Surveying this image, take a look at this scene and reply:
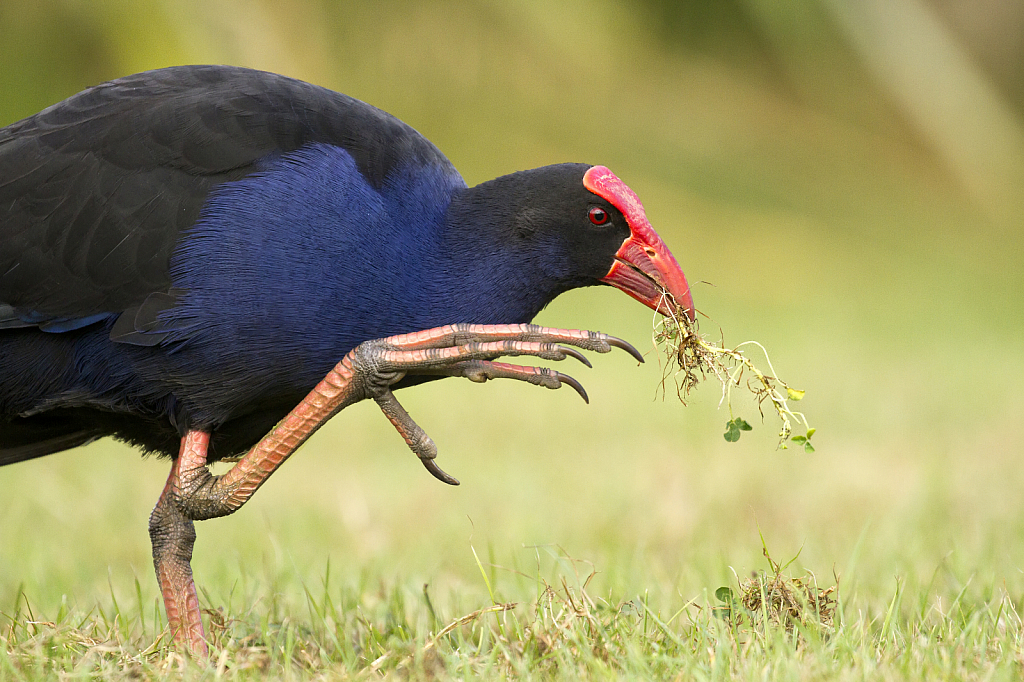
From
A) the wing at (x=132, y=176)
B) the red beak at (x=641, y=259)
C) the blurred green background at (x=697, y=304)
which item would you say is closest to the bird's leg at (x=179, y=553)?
the blurred green background at (x=697, y=304)

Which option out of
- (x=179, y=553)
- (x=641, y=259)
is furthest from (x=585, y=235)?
(x=179, y=553)

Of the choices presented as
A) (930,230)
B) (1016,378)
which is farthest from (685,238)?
(1016,378)

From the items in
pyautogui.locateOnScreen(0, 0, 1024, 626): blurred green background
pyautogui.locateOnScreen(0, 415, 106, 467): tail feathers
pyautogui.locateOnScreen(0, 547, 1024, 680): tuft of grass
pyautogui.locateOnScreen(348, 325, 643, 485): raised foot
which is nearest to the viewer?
pyautogui.locateOnScreen(0, 547, 1024, 680): tuft of grass

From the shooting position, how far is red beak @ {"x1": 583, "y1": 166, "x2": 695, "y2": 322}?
2824mm

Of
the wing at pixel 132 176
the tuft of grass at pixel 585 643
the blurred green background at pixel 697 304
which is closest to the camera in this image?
the tuft of grass at pixel 585 643

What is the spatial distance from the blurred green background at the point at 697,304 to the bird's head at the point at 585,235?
0.74 meters

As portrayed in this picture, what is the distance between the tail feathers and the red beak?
144cm

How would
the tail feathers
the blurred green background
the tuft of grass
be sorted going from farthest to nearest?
the blurred green background
the tail feathers
the tuft of grass

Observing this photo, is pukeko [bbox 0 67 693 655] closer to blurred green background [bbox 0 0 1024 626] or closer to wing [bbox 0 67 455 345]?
wing [bbox 0 67 455 345]

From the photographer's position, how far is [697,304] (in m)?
8.90

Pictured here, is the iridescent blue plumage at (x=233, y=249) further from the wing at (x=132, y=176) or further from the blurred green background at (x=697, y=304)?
the blurred green background at (x=697, y=304)

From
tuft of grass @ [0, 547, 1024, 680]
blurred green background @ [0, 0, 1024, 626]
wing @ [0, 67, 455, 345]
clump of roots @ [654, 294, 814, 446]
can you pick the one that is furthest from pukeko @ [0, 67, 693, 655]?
blurred green background @ [0, 0, 1024, 626]

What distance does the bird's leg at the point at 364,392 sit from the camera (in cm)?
261

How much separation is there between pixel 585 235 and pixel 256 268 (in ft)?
2.63
